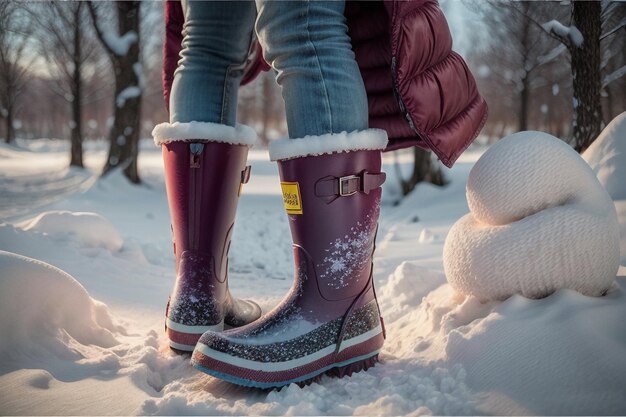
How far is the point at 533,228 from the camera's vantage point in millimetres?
1060

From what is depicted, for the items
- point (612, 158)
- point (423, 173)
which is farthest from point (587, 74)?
point (423, 173)

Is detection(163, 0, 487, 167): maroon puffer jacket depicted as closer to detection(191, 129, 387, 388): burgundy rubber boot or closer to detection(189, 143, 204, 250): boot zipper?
detection(191, 129, 387, 388): burgundy rubber boot

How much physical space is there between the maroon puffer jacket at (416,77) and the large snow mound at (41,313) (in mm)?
794

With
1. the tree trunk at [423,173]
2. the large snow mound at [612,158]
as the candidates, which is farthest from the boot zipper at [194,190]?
the tree trunk at [423,173]

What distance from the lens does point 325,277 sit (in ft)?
3.39

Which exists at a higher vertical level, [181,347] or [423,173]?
[423,173]

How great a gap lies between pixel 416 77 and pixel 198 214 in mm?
629

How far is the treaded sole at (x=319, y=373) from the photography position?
0.96 meters

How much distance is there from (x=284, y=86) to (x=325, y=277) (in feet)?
1.38

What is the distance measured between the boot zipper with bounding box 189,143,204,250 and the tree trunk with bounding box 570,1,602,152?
165 centimetres

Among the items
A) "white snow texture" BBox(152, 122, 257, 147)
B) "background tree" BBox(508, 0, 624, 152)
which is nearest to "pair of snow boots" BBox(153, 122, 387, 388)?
"white snow texture" BBox(152, 122, 257, 147)

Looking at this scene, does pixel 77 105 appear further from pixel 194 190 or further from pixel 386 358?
pixel 386 358

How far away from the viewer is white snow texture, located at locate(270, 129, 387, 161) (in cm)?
99

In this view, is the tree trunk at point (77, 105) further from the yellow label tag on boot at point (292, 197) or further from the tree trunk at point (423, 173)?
the yellow label tag on boot at point (292, 197)
